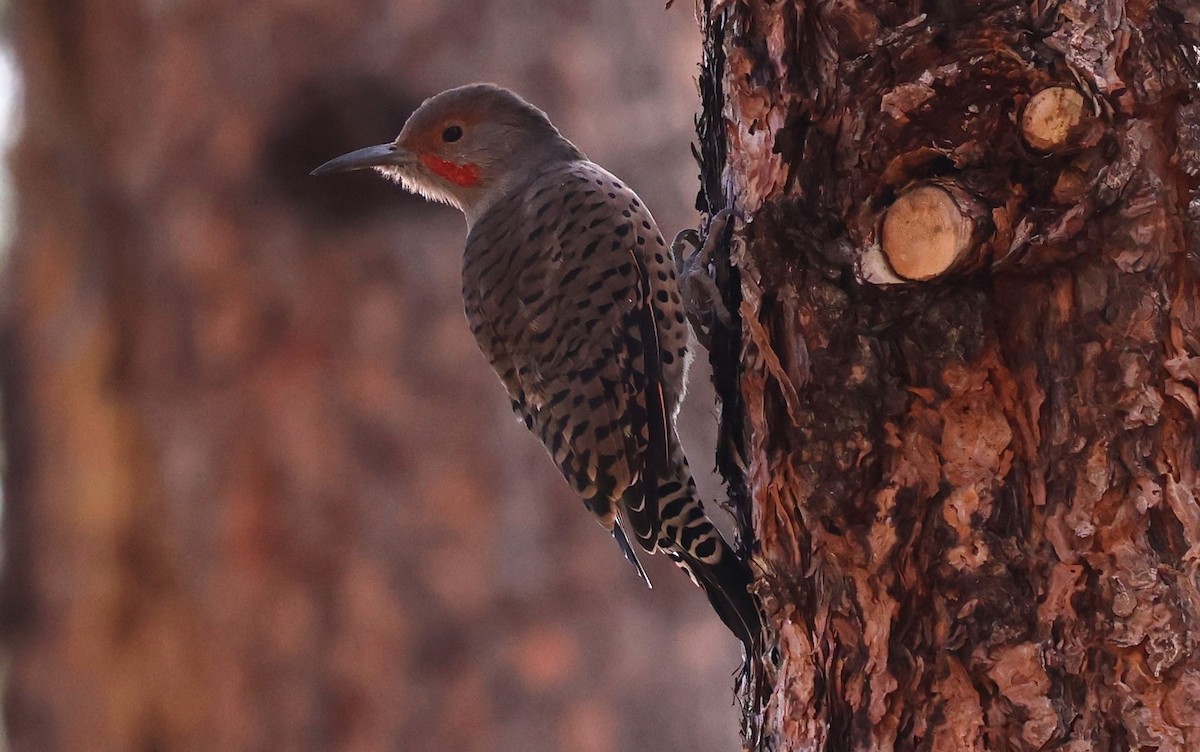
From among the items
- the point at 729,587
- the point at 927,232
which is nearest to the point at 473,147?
the point at 729,587

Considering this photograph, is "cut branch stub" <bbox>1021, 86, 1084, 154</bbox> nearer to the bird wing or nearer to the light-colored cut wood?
the light-colored cut wood

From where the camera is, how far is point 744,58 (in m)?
1.87

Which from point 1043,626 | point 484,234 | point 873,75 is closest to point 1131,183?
point 873,75

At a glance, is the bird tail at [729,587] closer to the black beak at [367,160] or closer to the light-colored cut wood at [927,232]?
the light-colored cut wood at [927,232]

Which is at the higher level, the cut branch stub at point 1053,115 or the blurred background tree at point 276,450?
the blurred background tree at point 276,450

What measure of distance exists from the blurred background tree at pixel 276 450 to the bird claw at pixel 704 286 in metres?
1.09

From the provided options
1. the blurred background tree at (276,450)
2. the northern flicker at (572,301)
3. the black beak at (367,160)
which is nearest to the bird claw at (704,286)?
the northern flicker at (572,301)

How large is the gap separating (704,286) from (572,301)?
483 mm

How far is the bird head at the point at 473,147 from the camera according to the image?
125 inches

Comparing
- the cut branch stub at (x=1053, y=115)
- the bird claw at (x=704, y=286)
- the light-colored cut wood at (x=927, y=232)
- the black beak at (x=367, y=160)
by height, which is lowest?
the light-colored cut wood at (x=927, y=232)

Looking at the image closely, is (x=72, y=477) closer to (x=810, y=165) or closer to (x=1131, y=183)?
(x=810, y=165)

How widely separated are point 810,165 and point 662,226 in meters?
1.95

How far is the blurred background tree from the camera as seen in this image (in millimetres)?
3385

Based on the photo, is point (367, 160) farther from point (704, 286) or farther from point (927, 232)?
point (927, 232)
